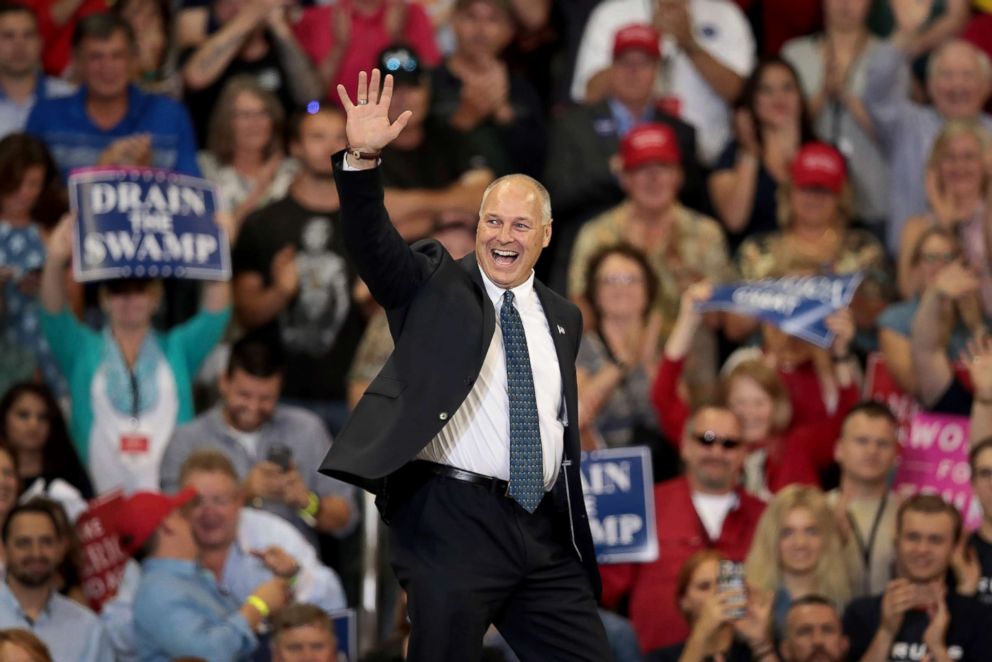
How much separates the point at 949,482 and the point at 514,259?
3494 mm

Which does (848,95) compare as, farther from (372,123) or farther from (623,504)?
(372,123)

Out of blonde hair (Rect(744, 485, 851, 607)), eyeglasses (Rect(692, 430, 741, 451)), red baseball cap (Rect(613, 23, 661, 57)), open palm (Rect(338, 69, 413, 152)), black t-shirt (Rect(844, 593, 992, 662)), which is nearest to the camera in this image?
open palm (Rect(338, 69, 413, 152))

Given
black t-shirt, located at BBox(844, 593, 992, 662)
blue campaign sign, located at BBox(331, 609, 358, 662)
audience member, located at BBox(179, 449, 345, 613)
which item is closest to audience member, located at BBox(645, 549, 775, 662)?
black t-shirt, located at BBox(844, 593, 992, 662)

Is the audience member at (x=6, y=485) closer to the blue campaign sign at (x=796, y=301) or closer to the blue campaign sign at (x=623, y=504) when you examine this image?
the blue campaign sign at (x=623, y=504)

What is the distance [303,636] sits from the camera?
7637mm

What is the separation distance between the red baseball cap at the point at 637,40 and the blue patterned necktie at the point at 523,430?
15.0 feet

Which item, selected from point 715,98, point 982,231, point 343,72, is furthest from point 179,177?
point 982,231

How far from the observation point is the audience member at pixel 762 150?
33.2 ft

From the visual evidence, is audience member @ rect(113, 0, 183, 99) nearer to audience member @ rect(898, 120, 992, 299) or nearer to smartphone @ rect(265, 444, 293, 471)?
smartphone @ rect(265, 444, 293, 471)

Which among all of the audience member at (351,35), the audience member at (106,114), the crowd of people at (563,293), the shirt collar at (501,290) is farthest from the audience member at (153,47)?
the shirt collar at (501,290)

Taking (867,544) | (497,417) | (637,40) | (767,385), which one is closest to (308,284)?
(637,40)

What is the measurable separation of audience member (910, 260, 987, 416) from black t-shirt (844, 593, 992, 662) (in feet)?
4.31

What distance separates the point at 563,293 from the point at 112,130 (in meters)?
2.27

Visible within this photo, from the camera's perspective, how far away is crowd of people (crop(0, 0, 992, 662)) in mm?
7906
